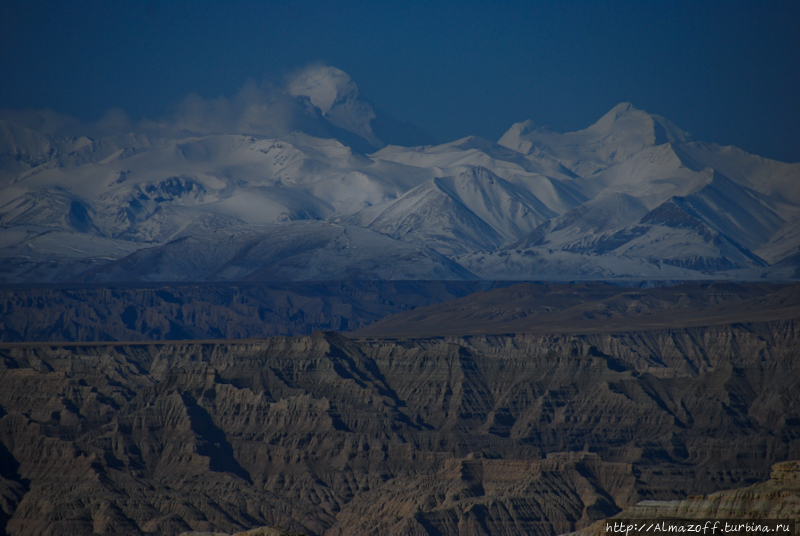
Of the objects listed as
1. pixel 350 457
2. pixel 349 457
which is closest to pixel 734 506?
pixel 349 457

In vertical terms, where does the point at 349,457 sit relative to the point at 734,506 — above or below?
below

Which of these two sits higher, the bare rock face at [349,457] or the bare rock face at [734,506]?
the bare rock face at [734,506]

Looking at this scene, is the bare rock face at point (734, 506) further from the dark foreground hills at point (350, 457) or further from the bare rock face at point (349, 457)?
the bare rock face at point (349, 457)

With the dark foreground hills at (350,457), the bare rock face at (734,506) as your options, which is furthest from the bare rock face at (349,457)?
the bare rock face at (734,506)

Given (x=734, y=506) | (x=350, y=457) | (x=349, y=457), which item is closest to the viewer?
(x=734, y=506)

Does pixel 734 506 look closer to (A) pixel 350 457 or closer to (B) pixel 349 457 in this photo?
(B) pixel 349 457

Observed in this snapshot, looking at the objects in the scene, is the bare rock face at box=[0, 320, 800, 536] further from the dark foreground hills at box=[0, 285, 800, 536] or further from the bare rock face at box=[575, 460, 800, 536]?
the bare rock face at box=[575, 460, 800, 536]

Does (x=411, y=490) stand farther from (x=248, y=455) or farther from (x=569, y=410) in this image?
(x=569, y=410)

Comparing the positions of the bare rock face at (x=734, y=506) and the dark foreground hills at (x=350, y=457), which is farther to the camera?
the dark foreground hills at (x=350, y=457)

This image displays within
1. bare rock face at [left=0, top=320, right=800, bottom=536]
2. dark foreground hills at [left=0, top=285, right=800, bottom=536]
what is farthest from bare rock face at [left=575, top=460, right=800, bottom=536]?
bare rock face at [left=0, top=320, right=800, bottom=536]

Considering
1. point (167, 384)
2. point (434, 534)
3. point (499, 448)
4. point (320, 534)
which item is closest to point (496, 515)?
point (434, 534)

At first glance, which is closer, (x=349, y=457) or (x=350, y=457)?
(x=349, y=457)

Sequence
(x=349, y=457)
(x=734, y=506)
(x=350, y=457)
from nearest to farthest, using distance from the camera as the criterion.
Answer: (x=734, y=506)
(x=349, y=457)
(x=350, y=457)
